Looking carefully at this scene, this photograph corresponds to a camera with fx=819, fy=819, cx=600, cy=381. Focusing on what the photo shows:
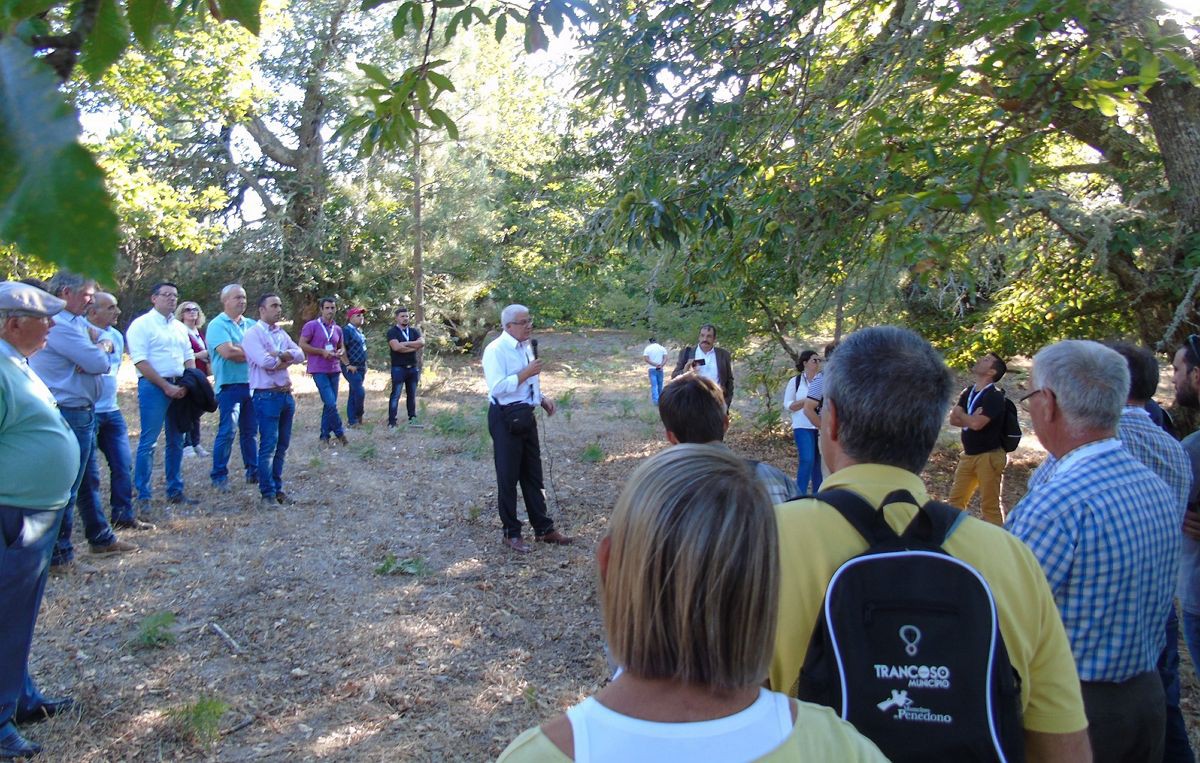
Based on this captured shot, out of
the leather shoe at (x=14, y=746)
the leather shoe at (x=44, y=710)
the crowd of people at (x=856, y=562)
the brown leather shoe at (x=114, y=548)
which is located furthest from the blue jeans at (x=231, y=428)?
the leather shoe at (x=14, y=746)

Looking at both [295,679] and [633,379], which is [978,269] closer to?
[295,679]

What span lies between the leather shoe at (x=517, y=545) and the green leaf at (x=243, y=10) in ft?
18.8

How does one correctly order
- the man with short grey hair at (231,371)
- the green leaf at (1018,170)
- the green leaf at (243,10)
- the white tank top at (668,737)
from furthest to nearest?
the man with short grey hair at (231,371), the green leaf at (1018,170), the green leaf at (243,10), the white tank top at (668,737)

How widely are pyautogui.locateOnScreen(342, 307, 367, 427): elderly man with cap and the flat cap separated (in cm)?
739

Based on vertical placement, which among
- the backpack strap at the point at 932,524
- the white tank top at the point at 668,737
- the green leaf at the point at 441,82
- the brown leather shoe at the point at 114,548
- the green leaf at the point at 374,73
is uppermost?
the green leaf at the point at 441,82

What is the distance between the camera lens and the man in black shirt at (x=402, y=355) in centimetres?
1145

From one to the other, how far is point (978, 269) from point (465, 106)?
12.4 meters

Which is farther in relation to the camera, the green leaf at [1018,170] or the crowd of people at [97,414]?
the crowd of people at [97,414]

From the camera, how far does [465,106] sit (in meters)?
16.4

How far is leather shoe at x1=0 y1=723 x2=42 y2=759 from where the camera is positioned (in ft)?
11.4

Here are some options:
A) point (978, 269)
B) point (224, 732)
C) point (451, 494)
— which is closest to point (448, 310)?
point (451, 494)

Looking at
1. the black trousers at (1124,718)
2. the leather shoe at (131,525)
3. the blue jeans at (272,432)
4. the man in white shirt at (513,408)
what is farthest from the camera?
the blue jeans at (272,432)

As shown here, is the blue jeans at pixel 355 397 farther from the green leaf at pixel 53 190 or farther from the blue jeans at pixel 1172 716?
the green leaf at pixel 53 190

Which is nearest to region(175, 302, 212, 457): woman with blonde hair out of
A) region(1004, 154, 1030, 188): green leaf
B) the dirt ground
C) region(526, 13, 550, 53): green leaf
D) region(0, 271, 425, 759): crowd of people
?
region(0, 271, 425, 759): crowd of people
